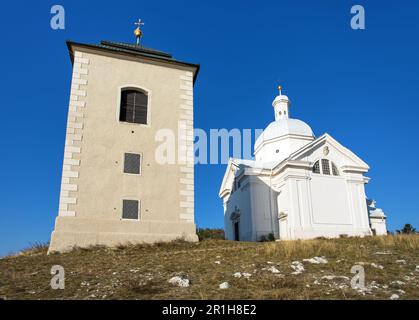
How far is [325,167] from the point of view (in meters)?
28.2

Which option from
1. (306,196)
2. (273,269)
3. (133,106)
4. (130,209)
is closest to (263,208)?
(306,196)

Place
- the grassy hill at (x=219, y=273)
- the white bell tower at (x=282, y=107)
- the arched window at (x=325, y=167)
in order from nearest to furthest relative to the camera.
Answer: the grassy hill at (x=219, y=273)
the arched window at (x=325, y=167)
the white bell tower at (x=282, y=107)

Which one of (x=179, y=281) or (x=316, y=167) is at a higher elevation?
(x=316, y=167)

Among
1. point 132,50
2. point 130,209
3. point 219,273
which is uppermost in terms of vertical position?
point 132,50

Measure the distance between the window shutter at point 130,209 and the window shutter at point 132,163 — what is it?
4.43 feet

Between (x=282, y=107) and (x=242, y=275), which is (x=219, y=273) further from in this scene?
(x=282, y=107)

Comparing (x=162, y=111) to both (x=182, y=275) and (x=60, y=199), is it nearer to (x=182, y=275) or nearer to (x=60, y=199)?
(x=60, y=199)

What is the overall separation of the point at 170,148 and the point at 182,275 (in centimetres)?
866

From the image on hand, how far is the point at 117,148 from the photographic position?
49.9 feet

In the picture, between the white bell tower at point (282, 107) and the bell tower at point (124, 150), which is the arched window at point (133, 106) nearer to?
the bell tower at point (124, 150)

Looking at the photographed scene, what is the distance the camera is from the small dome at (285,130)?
3412 centimetres

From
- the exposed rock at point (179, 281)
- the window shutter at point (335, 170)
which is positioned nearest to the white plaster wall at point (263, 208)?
the window shutter at point (335, 170)

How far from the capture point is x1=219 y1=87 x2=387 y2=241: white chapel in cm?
2578

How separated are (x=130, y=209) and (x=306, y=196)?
51.1 feet
